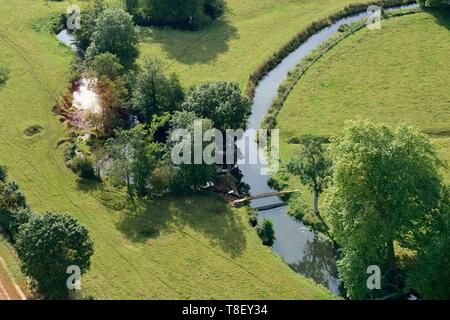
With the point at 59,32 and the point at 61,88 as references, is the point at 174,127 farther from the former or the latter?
the point at 59,32

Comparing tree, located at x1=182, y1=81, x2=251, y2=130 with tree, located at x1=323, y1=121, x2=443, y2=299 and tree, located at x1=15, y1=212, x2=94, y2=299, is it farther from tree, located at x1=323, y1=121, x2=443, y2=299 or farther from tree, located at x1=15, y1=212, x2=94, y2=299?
tree, located at x1=15, y1=212, x2=94, y2=299

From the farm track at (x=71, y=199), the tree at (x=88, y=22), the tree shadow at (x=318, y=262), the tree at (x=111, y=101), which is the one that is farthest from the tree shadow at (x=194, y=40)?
the tree shadow at (x=318, y=262)

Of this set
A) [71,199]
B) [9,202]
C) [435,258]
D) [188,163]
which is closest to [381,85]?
[188,163]

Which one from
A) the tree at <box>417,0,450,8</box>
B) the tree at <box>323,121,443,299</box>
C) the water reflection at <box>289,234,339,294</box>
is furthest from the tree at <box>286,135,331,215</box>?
the tree at <box>417,0,450,8</box>

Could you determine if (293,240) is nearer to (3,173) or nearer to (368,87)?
(368,87)
